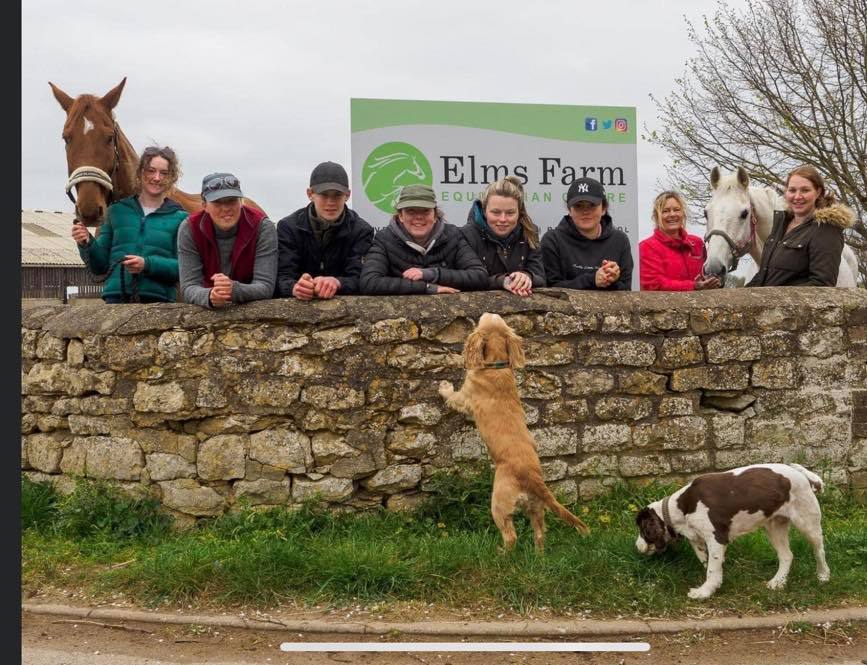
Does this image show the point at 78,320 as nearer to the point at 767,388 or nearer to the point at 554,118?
the point at 554,118

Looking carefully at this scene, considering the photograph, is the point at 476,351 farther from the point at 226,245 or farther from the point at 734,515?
the point at 226,245

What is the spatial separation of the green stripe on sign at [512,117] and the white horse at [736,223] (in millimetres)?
1199

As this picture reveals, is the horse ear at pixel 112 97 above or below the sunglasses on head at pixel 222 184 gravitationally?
above

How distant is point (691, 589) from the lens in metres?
4.97

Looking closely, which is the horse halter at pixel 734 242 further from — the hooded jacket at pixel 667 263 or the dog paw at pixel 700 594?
the dog paw at pixel 700 594

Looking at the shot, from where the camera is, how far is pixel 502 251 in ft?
21.5

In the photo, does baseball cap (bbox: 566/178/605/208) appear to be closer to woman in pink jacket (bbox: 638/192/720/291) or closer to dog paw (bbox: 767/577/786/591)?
woman in pink jacket (bbox: 638/192/720/291)

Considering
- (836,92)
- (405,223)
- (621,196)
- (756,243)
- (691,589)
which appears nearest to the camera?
(691,589)

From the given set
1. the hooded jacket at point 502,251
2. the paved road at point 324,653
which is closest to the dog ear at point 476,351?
the hooded jacket at point 502,251

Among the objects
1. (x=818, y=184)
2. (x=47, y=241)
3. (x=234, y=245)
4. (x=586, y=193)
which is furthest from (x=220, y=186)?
(x=47, y=241)

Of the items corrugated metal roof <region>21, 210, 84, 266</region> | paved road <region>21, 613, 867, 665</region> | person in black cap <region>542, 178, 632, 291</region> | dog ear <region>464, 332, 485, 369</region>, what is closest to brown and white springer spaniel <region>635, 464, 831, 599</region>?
paved road <region>21, 613, 867, 665</region>

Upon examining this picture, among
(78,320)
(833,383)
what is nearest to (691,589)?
(833,383)

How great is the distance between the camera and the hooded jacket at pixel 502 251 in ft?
21.5

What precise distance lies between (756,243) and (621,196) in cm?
135
